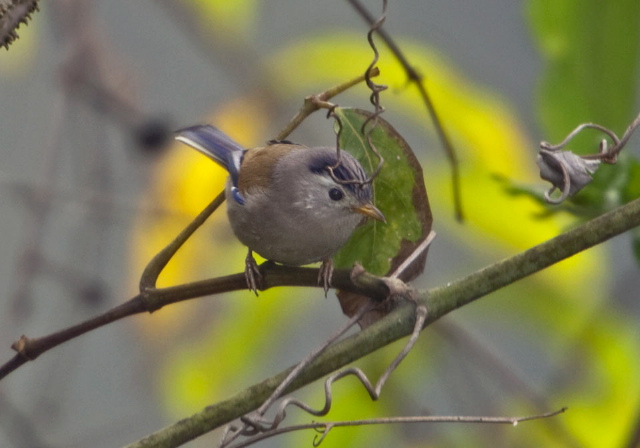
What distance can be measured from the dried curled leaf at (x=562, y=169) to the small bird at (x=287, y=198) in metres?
0.37

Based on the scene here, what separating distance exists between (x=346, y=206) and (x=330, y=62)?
22.6 inches

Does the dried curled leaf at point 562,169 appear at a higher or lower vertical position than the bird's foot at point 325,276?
lower

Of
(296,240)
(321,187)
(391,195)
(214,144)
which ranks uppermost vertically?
(214,144)

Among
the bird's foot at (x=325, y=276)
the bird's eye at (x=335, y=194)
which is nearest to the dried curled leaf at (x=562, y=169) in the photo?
the bird's foot at (x=325, y=276)

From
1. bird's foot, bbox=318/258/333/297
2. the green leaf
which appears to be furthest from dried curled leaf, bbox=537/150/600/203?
bird's foot, bbox=318/258/333/297

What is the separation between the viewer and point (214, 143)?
1960 millimetres

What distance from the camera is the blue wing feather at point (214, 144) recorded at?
6.37ft

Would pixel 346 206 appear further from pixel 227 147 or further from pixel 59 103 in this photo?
pixel 59 103

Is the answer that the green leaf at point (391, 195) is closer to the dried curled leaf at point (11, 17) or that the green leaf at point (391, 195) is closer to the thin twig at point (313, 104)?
the thin twig at point (313, 104)

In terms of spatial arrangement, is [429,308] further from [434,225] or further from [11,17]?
[434,225]

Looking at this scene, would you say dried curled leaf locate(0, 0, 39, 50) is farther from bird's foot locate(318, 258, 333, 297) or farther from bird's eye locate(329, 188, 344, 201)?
bird's eye locate(329, 188, 344, 201)

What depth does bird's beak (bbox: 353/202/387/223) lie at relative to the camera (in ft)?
4.84

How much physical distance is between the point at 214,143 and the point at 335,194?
0.98 ft

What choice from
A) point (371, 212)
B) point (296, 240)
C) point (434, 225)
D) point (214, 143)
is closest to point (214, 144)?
point (214, 143)
